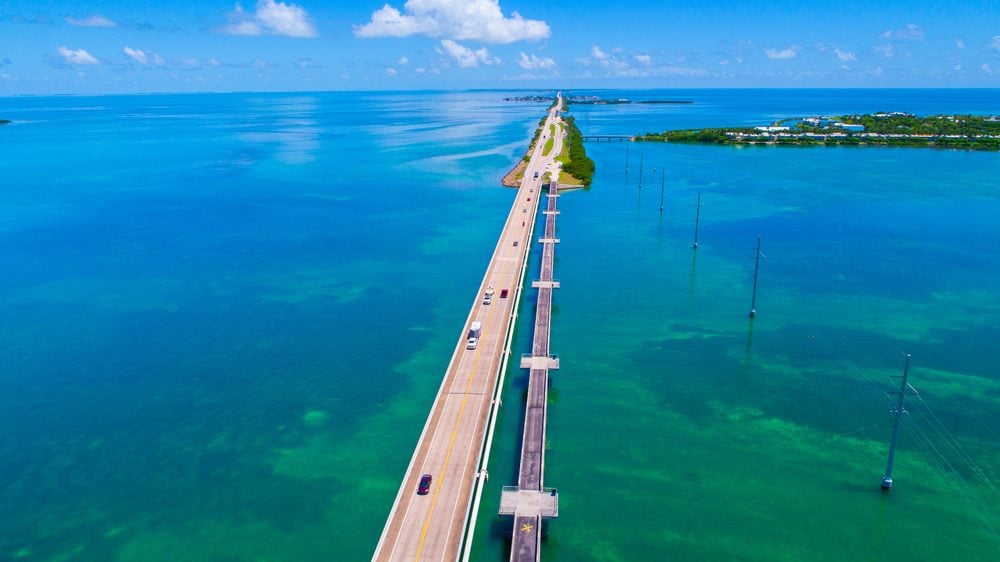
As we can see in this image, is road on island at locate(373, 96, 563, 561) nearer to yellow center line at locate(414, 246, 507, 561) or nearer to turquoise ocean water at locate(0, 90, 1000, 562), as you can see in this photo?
yellow center line at locate(414, 246, 507, 561)

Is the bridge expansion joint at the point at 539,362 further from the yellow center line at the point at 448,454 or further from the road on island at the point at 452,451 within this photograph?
the yellow center line at the point at 448,454

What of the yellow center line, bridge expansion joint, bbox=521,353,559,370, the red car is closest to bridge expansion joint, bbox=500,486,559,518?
the yellow center line

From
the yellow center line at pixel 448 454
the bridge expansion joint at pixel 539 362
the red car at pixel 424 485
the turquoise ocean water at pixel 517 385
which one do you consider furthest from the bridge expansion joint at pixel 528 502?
the bridge expansion joint at pixel 539 362

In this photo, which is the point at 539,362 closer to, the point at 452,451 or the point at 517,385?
the point at 517,385

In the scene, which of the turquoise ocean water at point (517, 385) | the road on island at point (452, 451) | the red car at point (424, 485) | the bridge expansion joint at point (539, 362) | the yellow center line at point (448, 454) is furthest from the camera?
the bridge expansion joint at point (539, 362)

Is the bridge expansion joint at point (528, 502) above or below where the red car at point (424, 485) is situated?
below

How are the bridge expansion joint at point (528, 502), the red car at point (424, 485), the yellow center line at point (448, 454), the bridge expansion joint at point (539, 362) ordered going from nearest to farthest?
1. the yellow center line at point (448, 454)
2. the bridge expansion joint at point (528, 502)
3. the red car at point (424, 485)
4. the bridge expansion joint at point (539, 362)

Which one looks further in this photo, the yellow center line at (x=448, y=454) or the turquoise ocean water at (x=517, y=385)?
the turquoise ocean water at (x=517, y=385)

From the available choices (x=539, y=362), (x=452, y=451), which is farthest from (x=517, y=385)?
(x=452, y=451)

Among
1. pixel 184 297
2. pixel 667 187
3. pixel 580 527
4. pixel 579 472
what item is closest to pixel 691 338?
pixel 579 472
